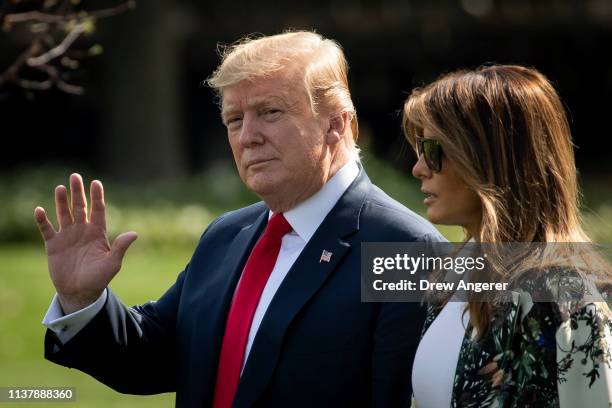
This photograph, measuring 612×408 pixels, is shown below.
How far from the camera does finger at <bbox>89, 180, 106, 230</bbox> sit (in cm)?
364

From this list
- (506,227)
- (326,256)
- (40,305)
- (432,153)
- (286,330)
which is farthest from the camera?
(40,305)

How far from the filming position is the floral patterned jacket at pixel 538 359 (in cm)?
289

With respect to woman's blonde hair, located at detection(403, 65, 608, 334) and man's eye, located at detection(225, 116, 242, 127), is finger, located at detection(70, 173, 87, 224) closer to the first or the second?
man's eye, located at detection(225, 116, 242, 127)

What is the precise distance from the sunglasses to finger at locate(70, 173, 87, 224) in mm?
1105

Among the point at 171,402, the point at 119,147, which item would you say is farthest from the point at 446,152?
the point at 119,147

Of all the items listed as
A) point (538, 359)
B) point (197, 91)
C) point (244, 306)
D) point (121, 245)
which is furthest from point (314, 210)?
point (197, 91)

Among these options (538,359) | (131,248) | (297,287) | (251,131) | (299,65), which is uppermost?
(131,248)

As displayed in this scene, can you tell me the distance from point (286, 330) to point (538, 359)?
0.85m

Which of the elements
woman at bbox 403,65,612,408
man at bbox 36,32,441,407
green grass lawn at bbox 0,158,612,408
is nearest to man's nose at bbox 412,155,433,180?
woman at bbox 403,65,612,408

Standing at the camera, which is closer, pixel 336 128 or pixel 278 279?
pixel 278 279

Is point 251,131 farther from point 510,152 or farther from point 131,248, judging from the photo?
point 131,248

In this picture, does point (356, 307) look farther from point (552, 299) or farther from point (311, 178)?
point (552, 299)

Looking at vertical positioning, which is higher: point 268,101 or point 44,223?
point 268,101

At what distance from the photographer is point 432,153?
10.7 ft
